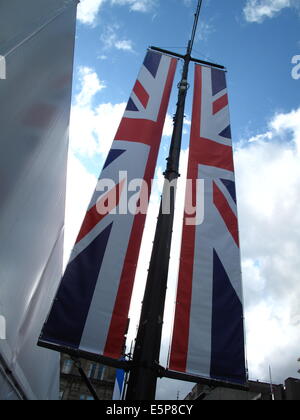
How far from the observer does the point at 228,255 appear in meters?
3.19

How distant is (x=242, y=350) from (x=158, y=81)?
151 inches

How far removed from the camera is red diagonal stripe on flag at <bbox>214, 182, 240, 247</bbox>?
3385 millimetres

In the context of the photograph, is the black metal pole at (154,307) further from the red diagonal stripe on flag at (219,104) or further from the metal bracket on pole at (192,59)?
the metal bracket on pole at (192,59)

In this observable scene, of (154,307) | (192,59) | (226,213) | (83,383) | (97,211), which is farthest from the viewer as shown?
(83,383)

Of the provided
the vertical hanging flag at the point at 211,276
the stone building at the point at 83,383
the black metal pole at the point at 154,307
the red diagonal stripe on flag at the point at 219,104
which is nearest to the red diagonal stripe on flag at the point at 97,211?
the black metal pole at the point at 154,307

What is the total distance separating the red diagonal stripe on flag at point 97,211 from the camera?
307 centimetres

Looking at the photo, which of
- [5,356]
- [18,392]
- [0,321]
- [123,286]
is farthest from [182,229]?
[18,392]

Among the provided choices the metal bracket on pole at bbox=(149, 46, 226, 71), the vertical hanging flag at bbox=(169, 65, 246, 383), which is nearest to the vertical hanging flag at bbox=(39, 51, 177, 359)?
the vertical hanging flag at bbox=(169, 65, 246, 383)

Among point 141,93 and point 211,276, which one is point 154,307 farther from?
point 141,93

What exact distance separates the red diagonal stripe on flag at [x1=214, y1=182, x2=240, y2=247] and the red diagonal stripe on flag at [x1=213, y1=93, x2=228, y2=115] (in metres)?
1.51

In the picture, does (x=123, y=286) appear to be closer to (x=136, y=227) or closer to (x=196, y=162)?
(x=136, y=227)

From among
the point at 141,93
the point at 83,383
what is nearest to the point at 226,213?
the point at 141,93

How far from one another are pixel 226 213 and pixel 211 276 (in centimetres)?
84

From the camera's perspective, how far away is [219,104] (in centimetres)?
457
